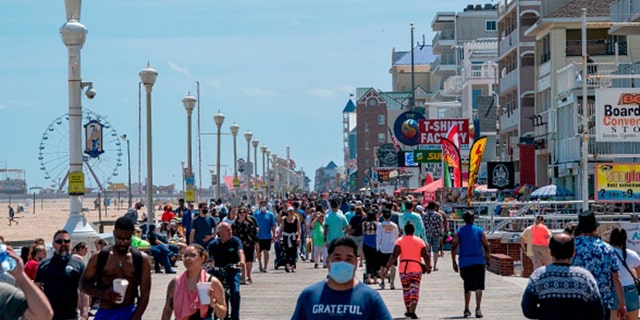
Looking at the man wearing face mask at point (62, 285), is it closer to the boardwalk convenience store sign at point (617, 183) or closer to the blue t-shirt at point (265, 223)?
the blue t-shirt at point (265, 223)

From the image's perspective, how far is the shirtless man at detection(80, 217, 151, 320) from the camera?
34.5 ft

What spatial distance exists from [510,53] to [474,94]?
25.1 meters

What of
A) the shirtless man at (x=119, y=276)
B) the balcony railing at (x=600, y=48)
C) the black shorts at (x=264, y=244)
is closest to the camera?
the shirtless man at (x=119, y=276)

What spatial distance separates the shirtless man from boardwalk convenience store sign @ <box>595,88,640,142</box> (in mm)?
20735

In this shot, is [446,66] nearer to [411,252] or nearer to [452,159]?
[452,159]

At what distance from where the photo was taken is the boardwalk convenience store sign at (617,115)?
97.1 ft

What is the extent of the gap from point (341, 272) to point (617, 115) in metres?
23.6

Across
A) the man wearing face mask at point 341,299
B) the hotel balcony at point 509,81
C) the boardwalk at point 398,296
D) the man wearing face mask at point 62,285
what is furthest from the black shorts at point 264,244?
the hotel balcony at point 509,81

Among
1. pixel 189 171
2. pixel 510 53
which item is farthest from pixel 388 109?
pixel 189 171

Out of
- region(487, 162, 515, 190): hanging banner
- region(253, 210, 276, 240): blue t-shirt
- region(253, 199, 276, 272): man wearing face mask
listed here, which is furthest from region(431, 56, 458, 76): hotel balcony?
region(253, 210, 276, 240): blue t-shirt

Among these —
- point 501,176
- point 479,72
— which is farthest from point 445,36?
point 501,176

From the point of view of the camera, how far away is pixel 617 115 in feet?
98.3

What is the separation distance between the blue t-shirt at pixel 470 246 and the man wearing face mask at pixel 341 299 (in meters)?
10.1

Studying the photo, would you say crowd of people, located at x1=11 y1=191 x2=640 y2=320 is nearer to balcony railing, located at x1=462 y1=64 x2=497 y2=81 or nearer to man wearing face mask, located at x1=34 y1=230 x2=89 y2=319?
man wearing face mask, located at x1=34 y1=230 x2=89 y2=319
